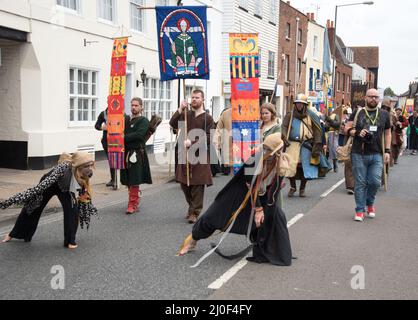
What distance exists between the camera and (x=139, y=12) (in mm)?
17500

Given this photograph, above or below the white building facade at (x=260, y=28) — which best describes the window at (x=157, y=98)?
below

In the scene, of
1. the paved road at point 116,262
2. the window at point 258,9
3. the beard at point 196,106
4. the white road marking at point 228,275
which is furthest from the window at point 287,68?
the white road marking at point 228,275

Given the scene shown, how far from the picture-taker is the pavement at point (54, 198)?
7938 mm

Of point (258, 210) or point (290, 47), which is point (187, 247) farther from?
point (290, 47)

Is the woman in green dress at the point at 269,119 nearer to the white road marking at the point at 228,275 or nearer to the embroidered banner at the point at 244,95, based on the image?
the white road marking at the point at 228,275

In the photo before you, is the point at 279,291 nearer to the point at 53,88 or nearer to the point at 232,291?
the point at 232,291

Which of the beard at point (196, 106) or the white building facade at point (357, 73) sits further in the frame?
the white building facade at point (357, 73)

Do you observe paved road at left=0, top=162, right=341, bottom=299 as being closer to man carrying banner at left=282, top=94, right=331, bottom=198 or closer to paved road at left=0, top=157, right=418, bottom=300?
paved road at left=0, top=157, right=418, bottom=300

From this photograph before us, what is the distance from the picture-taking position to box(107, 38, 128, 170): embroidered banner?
8.73 metres

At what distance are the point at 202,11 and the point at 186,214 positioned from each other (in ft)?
11.3

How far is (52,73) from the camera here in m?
13.1

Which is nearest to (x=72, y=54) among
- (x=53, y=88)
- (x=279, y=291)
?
(x=53, y=88)

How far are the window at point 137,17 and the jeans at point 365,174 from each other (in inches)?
449

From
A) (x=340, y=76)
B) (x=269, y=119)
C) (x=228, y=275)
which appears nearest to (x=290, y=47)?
(x=340, y=76)
